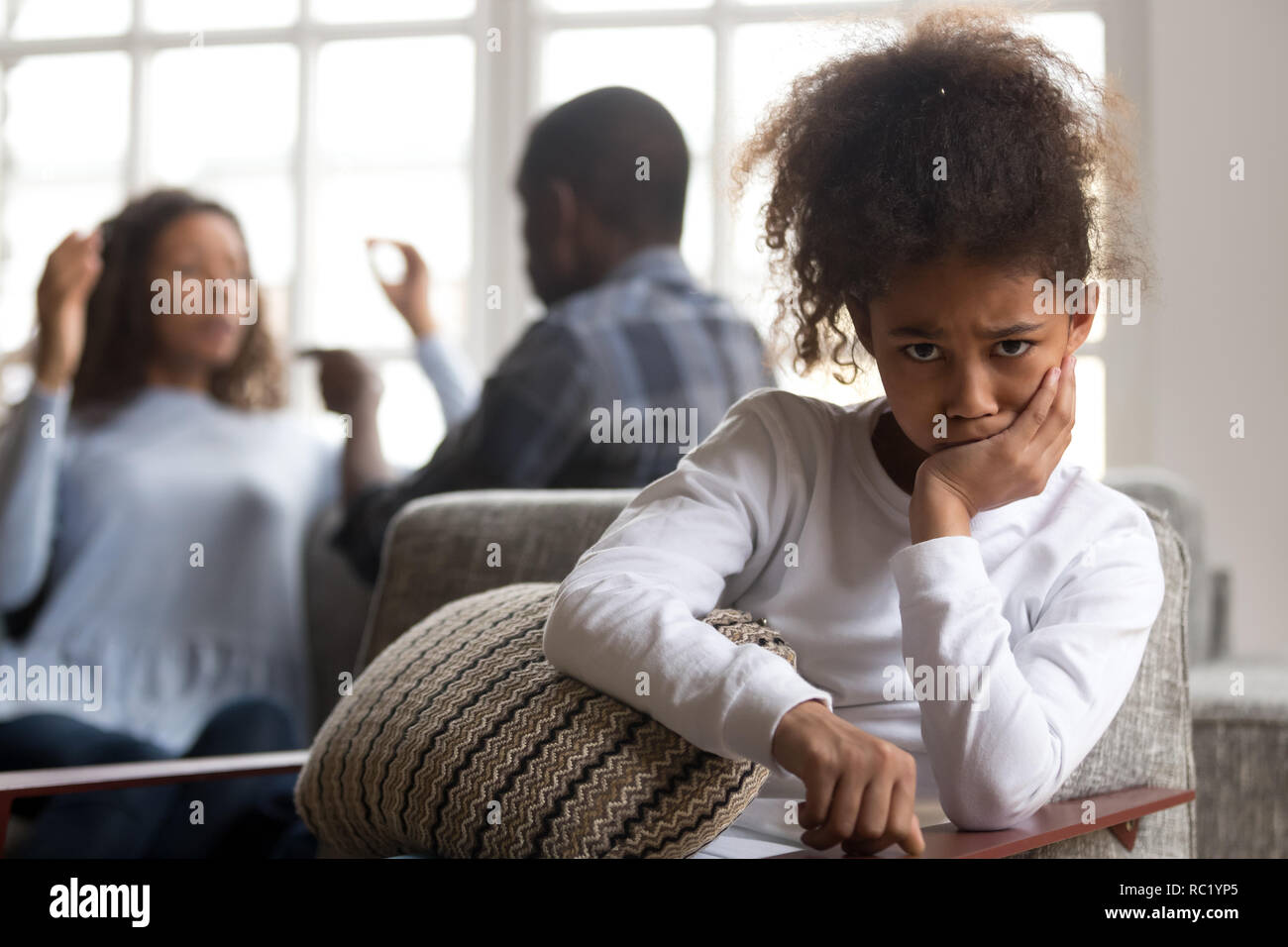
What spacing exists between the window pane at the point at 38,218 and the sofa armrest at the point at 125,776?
2.30 metres

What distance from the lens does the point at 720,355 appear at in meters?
1.82

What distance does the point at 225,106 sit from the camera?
3162 millimetres

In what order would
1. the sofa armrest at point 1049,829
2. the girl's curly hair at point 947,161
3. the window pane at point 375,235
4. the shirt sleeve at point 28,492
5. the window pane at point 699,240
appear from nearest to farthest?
the sofa armrest at point 1049,829 < the girl's curly hair at point 947,161 < the shirt sleeve at point 28,492 < the window pane at point 699,240 < the window pane at point 375,235

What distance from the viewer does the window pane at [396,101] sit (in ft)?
10.3

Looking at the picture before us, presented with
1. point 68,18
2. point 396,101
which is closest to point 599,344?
point 396,101

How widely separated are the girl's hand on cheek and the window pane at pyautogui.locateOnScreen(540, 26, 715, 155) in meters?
2.22

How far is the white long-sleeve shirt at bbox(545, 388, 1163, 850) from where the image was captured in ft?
2.72

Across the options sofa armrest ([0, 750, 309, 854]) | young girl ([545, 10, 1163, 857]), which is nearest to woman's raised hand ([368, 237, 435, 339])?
sofa armrest ([0, 750, 309, 854])

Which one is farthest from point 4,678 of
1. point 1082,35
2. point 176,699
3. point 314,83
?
point 1082,35

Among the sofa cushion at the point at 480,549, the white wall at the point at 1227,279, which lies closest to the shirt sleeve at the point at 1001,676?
the sofa cushion at the point at 480,549

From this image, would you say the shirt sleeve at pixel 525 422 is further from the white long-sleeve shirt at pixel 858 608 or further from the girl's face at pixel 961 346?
the girl's face at pixel 961 346

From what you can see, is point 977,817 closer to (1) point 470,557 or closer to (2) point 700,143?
(1) point 470,557

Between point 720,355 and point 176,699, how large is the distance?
0.97 m

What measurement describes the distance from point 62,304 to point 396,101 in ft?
4.52
